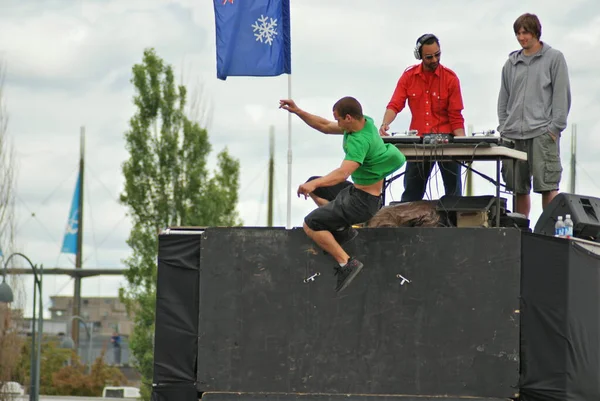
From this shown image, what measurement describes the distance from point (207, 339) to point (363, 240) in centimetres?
115

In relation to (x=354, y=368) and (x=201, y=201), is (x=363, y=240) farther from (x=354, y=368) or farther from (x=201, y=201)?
(x=201, y=201)

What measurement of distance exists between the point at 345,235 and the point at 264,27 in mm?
1924

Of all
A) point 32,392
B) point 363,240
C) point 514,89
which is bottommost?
point 32,392

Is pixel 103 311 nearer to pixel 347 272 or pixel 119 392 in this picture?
pixel 119 392

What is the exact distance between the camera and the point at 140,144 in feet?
95.0

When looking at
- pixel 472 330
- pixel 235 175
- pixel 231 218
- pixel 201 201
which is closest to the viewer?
pixel 472 330

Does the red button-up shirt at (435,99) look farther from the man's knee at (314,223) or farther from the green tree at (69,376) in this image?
the green tree at (69,376)

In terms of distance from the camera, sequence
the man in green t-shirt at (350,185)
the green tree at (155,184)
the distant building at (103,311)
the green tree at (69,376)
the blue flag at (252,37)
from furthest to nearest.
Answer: the distant building at (103,311) → the green tree at (69,376) → the green tree at (155,184) → the blue flag at (252,37) → the man in green t-shirt at (350,185)

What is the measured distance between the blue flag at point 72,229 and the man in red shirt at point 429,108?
1557 inches

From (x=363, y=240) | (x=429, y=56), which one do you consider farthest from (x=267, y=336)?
(x=429, y=56)

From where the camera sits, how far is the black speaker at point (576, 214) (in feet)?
27.3

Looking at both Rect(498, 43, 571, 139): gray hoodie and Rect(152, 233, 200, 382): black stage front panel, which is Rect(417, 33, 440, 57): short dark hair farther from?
Rect(152, 233, 200, 382): black stage front panel

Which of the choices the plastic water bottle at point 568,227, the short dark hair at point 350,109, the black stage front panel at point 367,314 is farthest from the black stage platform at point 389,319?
the short dark hair at point 350,109

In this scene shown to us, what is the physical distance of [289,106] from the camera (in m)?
8.23
